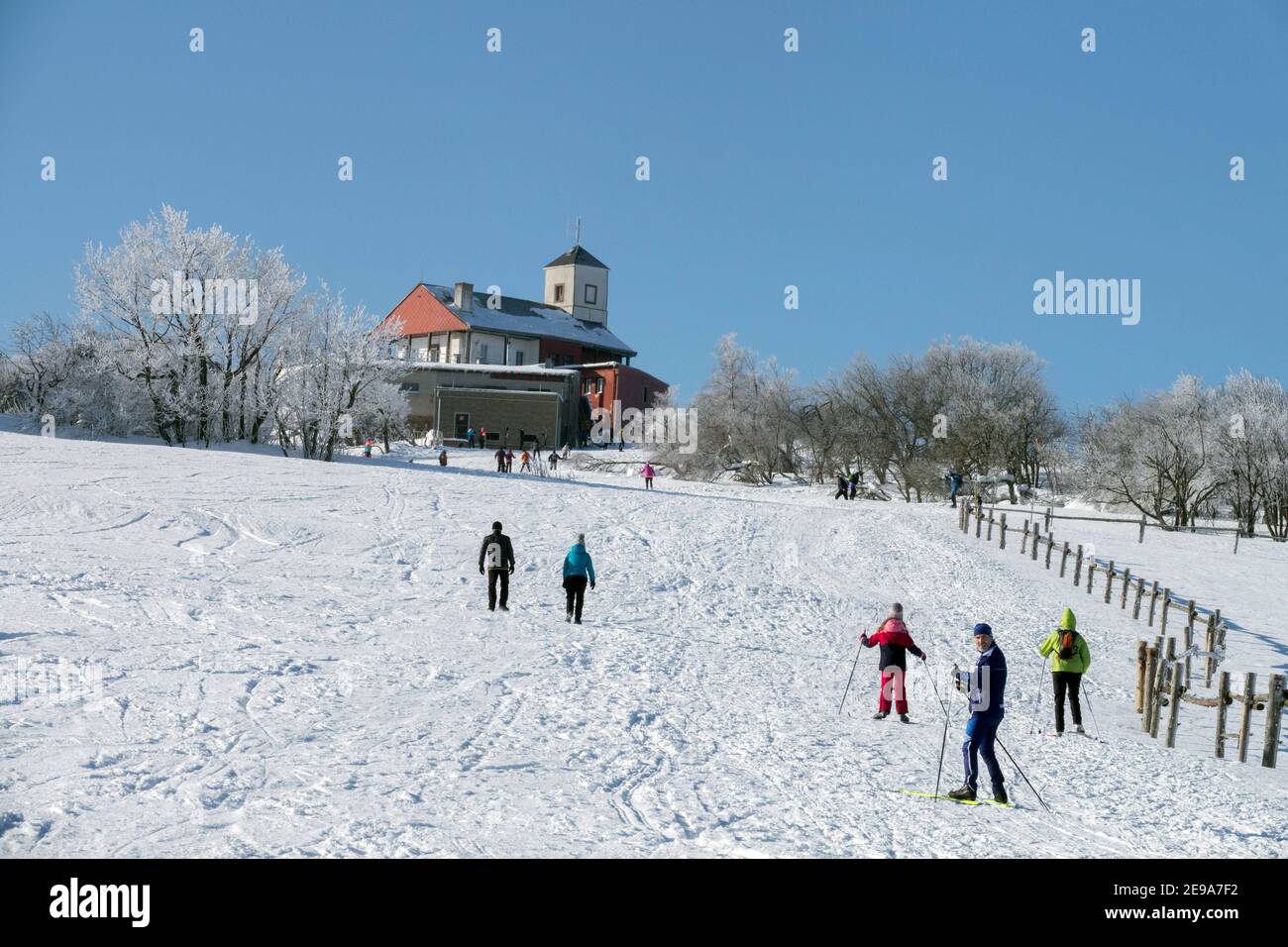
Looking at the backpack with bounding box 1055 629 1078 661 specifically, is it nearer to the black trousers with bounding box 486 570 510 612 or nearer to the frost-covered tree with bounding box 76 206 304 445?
the black trousers with bounding box 486 570 510 612

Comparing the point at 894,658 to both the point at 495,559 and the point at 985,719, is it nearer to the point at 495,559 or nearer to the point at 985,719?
the point at 985,719

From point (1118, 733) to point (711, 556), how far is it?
1237cm

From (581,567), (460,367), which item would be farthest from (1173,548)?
(460,367)

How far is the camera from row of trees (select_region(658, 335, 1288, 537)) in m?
49.4

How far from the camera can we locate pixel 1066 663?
12539 mm

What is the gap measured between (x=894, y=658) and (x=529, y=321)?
7278 centimetres

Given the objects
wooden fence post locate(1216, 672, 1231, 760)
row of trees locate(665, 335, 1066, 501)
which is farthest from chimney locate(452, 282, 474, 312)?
wooden fence post locate(1216, 672, 1231, 760)

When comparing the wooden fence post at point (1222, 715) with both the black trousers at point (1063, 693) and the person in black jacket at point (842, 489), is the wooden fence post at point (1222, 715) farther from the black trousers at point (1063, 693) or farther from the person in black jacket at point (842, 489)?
the person in black jacket at point (842, 489)

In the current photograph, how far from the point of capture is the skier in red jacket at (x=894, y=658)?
1198 centimetres

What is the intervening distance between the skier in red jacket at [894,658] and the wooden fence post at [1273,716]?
432 cm

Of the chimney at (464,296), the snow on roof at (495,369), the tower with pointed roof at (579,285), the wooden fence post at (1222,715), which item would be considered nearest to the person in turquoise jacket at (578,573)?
the wooden fence post at (1222,715)

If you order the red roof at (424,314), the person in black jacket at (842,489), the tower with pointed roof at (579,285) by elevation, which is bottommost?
the person in black jacket at (842,489)

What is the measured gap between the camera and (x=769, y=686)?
45.0 feet

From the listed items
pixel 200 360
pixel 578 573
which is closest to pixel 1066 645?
pixel 578 573
